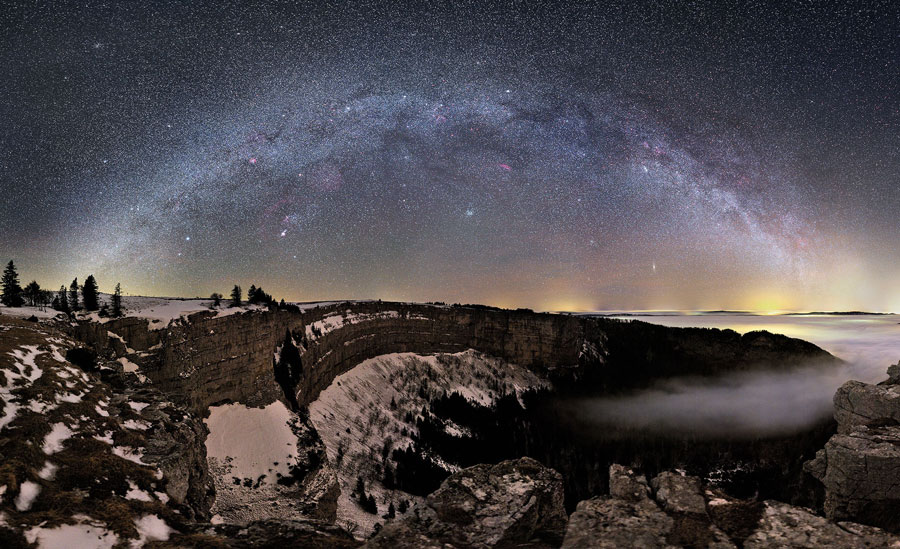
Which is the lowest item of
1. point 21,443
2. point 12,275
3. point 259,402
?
point 259,402

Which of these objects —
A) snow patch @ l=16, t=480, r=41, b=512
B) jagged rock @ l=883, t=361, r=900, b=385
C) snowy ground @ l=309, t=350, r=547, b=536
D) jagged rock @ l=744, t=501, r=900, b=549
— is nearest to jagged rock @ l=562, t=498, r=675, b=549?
jagged rock @ l=744, t=501, r=900, b=549

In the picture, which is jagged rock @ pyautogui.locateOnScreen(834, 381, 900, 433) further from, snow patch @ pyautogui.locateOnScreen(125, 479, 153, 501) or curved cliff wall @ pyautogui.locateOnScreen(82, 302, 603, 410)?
curved cliff wall @ pyautogui.locateOnScreen(82, 302, 603, 410)

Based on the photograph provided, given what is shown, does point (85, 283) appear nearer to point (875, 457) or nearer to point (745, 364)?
point (875, 457)

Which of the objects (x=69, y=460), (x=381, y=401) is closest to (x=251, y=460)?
(x=69, y=460)

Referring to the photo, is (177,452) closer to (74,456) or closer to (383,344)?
(74,456)

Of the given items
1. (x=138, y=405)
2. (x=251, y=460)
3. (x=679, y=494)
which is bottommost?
(x=251, y=460)

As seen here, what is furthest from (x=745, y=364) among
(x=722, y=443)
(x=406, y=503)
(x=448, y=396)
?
(x=406, y=503)
